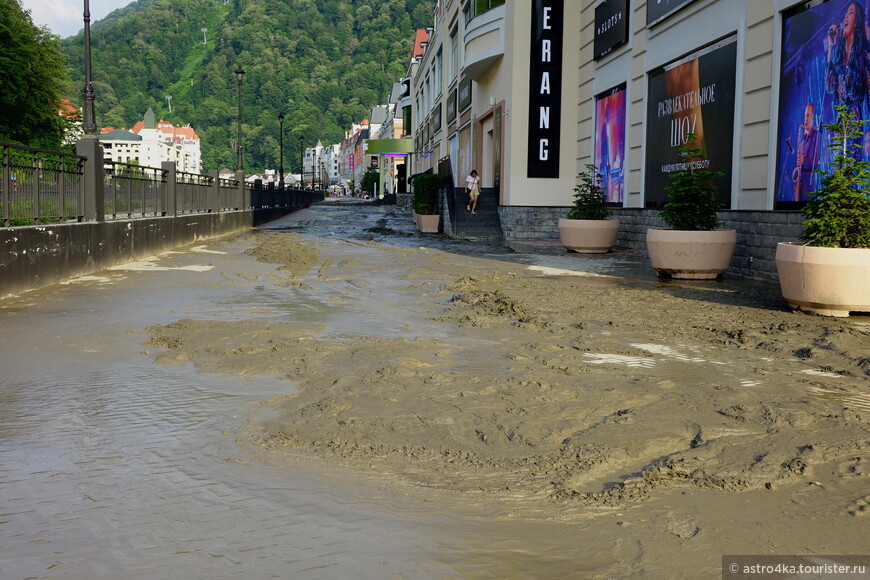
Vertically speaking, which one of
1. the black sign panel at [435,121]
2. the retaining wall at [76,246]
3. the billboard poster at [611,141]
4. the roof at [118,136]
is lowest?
the retaining wall at [76,246]

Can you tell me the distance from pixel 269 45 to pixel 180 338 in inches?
7828

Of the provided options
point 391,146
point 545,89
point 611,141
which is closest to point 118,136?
point 391,146

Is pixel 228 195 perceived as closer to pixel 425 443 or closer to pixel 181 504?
pixel 425 443

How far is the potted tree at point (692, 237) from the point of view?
1320cm

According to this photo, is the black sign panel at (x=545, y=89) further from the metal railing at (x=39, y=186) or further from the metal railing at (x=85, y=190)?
the metal railing at (x=39, y=186)

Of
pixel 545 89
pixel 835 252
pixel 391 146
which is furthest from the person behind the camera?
pixel 391 146

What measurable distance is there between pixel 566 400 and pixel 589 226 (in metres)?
14.6

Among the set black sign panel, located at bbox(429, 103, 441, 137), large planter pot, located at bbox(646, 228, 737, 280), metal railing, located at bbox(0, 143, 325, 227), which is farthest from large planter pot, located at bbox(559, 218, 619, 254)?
black sign panel, located at bbox(429, 103, 441, 137)

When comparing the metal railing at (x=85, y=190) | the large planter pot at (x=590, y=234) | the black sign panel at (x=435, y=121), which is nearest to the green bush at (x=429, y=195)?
the metal railing at (x=85, y=190)

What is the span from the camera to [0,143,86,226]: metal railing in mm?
11555

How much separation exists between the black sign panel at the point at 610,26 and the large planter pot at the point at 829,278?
13.2m

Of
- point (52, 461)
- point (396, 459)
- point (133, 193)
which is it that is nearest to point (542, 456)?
point (396, 459)

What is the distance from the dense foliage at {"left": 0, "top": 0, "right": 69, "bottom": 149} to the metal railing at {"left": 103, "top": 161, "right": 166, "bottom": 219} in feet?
115

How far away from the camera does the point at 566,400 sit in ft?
18.0
